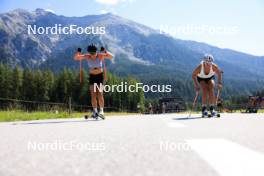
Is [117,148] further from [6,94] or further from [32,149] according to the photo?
[6,94]

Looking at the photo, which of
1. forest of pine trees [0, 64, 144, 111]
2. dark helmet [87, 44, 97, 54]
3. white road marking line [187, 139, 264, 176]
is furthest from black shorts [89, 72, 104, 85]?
forest of pine trees [0, 64, 144, 111]

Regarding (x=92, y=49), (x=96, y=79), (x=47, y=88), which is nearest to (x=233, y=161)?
(x=96, y=79)

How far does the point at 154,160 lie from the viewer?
101 inches

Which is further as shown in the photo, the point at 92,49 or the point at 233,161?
the point at 92,49

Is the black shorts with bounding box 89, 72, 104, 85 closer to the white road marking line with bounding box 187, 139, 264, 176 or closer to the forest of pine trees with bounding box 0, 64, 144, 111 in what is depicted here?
the white road marking line with bounding box 187, 139, 264, 176

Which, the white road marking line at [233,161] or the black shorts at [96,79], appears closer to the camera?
the white road marking line at [233,161]

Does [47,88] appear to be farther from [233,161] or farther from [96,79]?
[233,161]

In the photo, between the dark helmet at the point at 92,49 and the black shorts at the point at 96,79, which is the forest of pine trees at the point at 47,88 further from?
the black shorts at the point at 96,79

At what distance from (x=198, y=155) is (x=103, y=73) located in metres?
9.40

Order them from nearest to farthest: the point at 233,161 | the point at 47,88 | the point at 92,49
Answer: the point at 233,161 < the point at 92,49 < the point at 47,88

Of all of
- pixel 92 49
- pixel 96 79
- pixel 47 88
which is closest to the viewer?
pixel 96 79

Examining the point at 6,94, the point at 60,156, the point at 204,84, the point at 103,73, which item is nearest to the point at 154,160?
the point at 60,156

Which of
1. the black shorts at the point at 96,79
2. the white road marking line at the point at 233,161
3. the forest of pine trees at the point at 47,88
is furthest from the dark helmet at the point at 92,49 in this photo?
the forest of pine trees at the point at 47,88

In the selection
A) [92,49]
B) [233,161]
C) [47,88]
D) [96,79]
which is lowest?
[233,161]
